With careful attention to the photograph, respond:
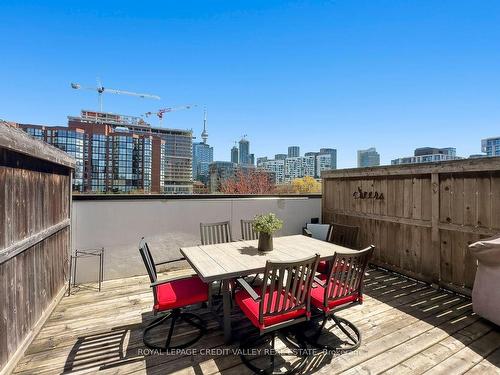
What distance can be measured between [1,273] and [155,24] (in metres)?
9.66

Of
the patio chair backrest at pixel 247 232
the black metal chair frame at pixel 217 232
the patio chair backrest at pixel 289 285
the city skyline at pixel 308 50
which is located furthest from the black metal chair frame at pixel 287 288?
the city skyline at pixel 308 50

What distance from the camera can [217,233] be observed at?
11.7 ft

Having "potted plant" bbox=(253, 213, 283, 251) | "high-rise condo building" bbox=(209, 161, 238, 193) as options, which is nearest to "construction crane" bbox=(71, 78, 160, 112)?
"high-rise condo building" bbox=(209, 161, 238, 193)

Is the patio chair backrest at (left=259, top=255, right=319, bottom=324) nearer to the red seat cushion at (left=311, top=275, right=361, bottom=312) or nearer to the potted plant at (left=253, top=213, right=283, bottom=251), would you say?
the red seat cushion at (left=311, top=275, right=361, bottom=312)

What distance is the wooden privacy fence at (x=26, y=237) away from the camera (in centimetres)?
167

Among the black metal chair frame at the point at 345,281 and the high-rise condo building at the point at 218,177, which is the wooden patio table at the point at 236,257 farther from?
the high-rise condo building at the point at 218,177

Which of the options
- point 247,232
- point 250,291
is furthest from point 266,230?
point 247,232

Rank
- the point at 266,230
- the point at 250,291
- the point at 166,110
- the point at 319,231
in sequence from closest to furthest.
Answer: the point at 250,291 → the point at 266,230 → the point at 319,231 → the point at 166,110

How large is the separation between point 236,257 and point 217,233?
1.15 m

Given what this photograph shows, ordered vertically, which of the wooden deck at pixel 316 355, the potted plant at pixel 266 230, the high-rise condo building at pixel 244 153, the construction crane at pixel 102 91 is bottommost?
the wooden deck at pixel 316 355

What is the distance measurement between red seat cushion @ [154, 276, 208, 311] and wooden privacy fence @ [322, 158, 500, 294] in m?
3.34

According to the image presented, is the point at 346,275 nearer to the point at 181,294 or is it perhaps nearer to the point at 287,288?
the point at 287,288

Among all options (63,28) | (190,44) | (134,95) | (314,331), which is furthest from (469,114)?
(134,95)

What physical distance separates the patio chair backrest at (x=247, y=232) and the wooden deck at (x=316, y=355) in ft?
3.54
